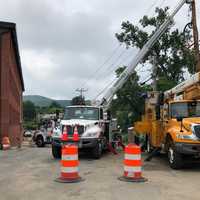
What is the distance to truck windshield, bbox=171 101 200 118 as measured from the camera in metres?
14.5

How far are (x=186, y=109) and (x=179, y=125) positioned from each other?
4.02 ft

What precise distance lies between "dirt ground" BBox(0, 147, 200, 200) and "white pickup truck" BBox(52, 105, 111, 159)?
318 centimetres

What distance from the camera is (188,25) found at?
27375mm

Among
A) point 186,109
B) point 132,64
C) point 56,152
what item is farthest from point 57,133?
point 132,64

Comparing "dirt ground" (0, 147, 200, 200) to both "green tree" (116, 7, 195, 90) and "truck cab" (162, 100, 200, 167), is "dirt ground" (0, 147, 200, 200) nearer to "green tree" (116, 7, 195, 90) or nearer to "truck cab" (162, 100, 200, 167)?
"truck cab" (162, 100, 200, 167)

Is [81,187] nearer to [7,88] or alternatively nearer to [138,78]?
[7,88]

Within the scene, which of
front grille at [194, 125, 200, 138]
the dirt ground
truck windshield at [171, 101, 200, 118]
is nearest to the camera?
the dirt ground

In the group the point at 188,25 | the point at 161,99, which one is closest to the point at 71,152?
the point at 161,99

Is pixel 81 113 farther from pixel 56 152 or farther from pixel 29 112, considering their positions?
pixel 29 112

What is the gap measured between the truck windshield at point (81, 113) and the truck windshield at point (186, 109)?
15.0 ft

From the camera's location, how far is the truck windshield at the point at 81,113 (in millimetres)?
18219

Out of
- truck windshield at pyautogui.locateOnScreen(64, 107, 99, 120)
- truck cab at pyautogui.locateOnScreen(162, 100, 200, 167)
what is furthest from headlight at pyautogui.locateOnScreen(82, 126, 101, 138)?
truck cab at pyautogui.locateOnScreen(162, 100, 200, 167)

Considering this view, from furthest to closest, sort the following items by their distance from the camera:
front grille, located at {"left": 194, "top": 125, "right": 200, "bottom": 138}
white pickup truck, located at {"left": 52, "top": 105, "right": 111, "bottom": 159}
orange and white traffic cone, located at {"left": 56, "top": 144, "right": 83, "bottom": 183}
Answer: white pickup truck, located at {"left": 52, "top": 105, "right": 111, "bottom": 159} < front grille, located at {"left": 194, "top": 125, "right": 200, "bottom": 138} < orange and white traffic cone, located at {"left": 56, "top": 144, "right": 83, "bottom": 183}

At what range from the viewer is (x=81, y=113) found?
60.3 feet
